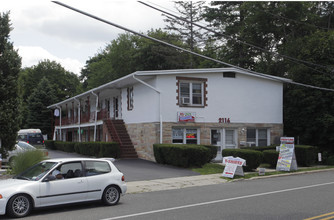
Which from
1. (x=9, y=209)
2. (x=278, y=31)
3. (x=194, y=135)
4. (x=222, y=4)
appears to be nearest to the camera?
(x=9, y=209)

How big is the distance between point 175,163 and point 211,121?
551cm

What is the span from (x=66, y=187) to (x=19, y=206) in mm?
1283

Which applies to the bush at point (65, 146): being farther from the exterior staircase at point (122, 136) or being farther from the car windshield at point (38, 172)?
the car windshield at point (38, 172)

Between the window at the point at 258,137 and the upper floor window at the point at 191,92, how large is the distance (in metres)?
4.43

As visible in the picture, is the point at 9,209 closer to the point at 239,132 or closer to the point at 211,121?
the point at 211,121

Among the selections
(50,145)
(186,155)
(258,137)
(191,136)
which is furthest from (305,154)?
(50,145)

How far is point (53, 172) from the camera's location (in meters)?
10.1

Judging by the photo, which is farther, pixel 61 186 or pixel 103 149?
pixel 103 149

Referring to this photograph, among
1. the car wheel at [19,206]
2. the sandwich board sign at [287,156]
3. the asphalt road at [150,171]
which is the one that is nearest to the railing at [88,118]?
the asphalt road at [150,171]

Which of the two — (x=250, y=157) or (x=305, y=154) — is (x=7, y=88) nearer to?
(x=250, y=157)

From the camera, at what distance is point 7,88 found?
1512cm

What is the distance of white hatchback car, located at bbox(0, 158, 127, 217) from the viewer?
9.20 meters

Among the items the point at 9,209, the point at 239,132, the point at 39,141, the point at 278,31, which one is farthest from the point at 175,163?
the point at 39,141

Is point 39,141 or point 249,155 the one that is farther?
point 39,141
